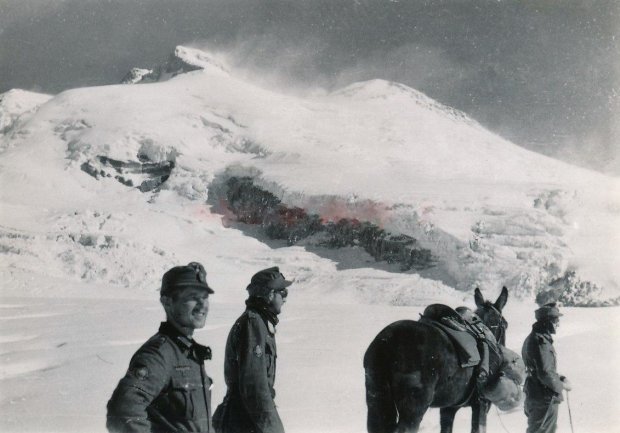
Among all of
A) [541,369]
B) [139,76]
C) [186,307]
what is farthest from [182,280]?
[139,76]

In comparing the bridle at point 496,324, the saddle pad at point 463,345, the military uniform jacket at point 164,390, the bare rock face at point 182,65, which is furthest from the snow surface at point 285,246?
the military uniform jacket at point 164,390

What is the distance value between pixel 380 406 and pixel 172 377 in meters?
1.83

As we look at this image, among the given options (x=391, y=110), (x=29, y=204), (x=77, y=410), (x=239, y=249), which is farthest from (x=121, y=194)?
(x=77, y=410)

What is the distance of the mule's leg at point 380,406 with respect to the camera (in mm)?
3986

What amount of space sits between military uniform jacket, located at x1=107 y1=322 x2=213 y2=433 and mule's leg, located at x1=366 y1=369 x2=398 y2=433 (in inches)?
62.8

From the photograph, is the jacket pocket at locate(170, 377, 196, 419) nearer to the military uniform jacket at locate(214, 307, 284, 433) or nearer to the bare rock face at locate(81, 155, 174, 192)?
the military uniform jacket at locate(214, 307, 284, 433)

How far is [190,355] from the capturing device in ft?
8.73

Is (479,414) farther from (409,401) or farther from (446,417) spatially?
(409,401)

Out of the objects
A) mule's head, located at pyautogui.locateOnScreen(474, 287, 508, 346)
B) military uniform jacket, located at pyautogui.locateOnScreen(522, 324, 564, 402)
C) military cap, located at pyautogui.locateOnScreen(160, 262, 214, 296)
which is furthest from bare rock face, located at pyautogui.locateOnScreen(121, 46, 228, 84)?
military cap, located at pyautogui.locateOnScreen(160, 262, 214, 296)

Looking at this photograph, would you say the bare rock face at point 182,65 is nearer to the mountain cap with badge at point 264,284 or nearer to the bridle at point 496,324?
the bridle at point 496,324

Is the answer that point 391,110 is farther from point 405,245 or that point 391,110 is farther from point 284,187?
point 405,245

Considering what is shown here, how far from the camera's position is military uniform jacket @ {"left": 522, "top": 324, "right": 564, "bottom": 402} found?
17.6 ft

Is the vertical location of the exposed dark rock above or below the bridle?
above

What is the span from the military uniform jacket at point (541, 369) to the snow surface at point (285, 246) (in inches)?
18.9
